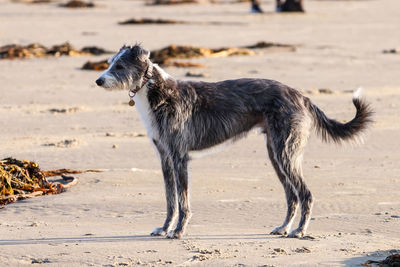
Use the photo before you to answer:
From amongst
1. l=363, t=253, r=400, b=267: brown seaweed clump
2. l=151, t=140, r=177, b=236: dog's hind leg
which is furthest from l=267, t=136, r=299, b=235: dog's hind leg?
l=363, t=253, r=400, b=267: brown seaweed clump

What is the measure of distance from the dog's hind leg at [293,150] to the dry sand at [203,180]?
0.29 meters

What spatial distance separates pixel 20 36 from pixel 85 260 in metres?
20.3

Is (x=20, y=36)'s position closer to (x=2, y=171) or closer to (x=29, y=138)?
(x=29, y=138)

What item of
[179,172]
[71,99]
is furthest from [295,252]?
[71,99]

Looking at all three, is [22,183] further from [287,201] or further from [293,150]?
[293,150]

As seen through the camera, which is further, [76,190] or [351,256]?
[76,190]

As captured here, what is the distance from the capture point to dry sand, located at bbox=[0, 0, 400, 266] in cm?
699

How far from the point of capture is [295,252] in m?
6.96

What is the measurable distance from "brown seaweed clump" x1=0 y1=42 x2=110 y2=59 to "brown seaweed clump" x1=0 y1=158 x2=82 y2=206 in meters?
11.7

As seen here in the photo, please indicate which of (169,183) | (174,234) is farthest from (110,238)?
(169,183)

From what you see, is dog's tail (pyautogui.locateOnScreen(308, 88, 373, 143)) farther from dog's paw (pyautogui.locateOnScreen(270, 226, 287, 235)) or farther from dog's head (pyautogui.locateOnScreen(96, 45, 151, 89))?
dog's head (pyautogui.locateOnScreen(96, 45, 151, 89))

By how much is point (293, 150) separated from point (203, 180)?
99.9 inches

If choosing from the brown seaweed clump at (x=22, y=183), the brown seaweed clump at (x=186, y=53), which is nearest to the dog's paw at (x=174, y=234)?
the brown seaweed clump at (x=22, y=183)

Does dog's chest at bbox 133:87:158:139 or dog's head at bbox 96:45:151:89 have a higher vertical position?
dog's head at bbox 96:45:151:89
